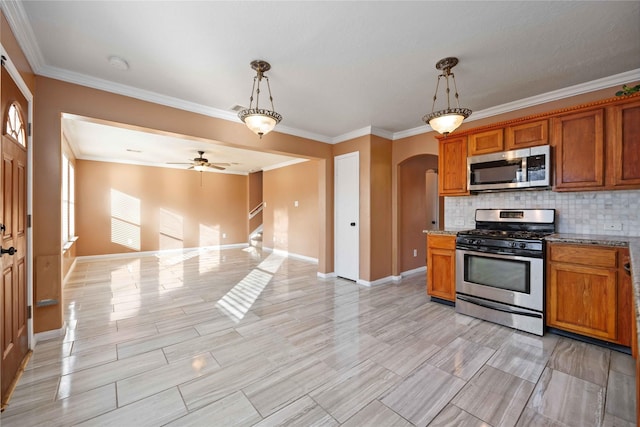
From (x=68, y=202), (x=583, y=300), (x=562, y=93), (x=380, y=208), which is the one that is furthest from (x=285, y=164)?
(x=583, y=300)

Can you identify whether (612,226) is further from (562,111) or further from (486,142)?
(486,142)

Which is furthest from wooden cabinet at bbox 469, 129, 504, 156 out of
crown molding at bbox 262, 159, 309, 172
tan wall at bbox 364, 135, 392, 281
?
crown molding at bbox 262, 159, 309, 172

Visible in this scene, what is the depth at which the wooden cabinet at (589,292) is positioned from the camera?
2.39m

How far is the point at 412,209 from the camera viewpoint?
5422 millimetres

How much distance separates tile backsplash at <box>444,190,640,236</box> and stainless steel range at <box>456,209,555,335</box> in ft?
0.40

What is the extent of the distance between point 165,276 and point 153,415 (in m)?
4.02

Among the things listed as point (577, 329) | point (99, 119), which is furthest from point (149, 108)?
point (577, 329)

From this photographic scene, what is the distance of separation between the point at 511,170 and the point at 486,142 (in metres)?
0.48

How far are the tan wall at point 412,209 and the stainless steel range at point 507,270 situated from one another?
1.72m

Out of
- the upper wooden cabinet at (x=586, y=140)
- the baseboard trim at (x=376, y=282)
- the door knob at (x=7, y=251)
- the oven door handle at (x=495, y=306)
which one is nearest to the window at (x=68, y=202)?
the door knob at (x=7, y=251)

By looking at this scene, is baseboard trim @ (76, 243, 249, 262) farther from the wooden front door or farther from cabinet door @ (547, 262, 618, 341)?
cabinet door @ (547, 262, 618, 341)

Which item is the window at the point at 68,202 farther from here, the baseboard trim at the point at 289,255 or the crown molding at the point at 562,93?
the crown molding at the point at 562,93

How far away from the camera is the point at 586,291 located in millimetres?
2572

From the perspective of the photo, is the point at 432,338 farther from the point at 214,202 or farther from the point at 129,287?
the point at 214,202
